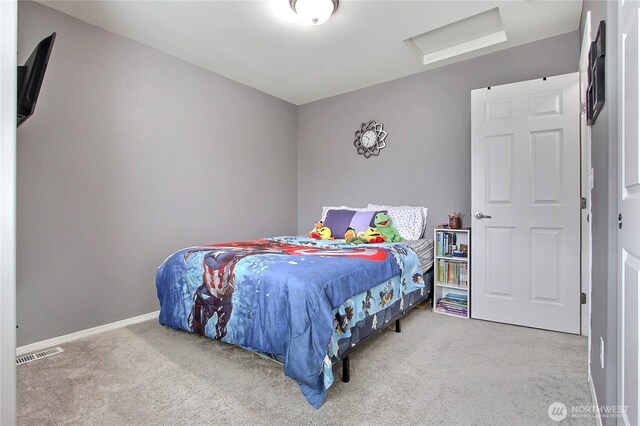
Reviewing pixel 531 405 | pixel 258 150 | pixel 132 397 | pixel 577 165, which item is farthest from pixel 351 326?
pixel 258 150

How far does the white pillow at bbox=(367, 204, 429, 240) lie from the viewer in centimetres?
347

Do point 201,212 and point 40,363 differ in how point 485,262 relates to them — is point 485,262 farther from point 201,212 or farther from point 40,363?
point 40,363

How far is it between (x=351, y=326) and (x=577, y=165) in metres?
2.18

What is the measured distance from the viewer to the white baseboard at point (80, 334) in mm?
2292

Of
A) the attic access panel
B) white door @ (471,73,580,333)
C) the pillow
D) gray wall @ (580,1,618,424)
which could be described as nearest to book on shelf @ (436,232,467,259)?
white door @ (471,73,580,333)

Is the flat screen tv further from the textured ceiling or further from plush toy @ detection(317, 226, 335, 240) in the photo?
plush toy @ detection(317, 226, 335, 240)

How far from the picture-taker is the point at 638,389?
881mm

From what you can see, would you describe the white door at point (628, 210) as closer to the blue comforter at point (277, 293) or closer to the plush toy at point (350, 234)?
the blue comforter at point (277, 293)

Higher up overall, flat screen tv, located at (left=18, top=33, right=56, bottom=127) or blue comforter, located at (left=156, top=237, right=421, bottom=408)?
flat screen tv, located at (left=18, top=33, right=56, bottom=127)

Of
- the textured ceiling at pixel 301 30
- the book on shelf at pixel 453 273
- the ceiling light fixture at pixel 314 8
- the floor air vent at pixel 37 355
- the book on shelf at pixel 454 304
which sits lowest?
the floor air vent at pixel 37 355

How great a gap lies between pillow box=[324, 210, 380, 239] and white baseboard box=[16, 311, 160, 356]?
1.92 metres

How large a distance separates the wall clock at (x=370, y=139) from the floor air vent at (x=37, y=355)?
3447 mm

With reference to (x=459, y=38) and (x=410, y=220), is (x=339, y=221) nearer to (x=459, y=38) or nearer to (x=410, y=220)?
(x=410, y=220)

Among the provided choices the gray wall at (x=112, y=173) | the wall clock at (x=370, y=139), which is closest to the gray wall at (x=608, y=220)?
the wall clock at (x=370, y=139)
